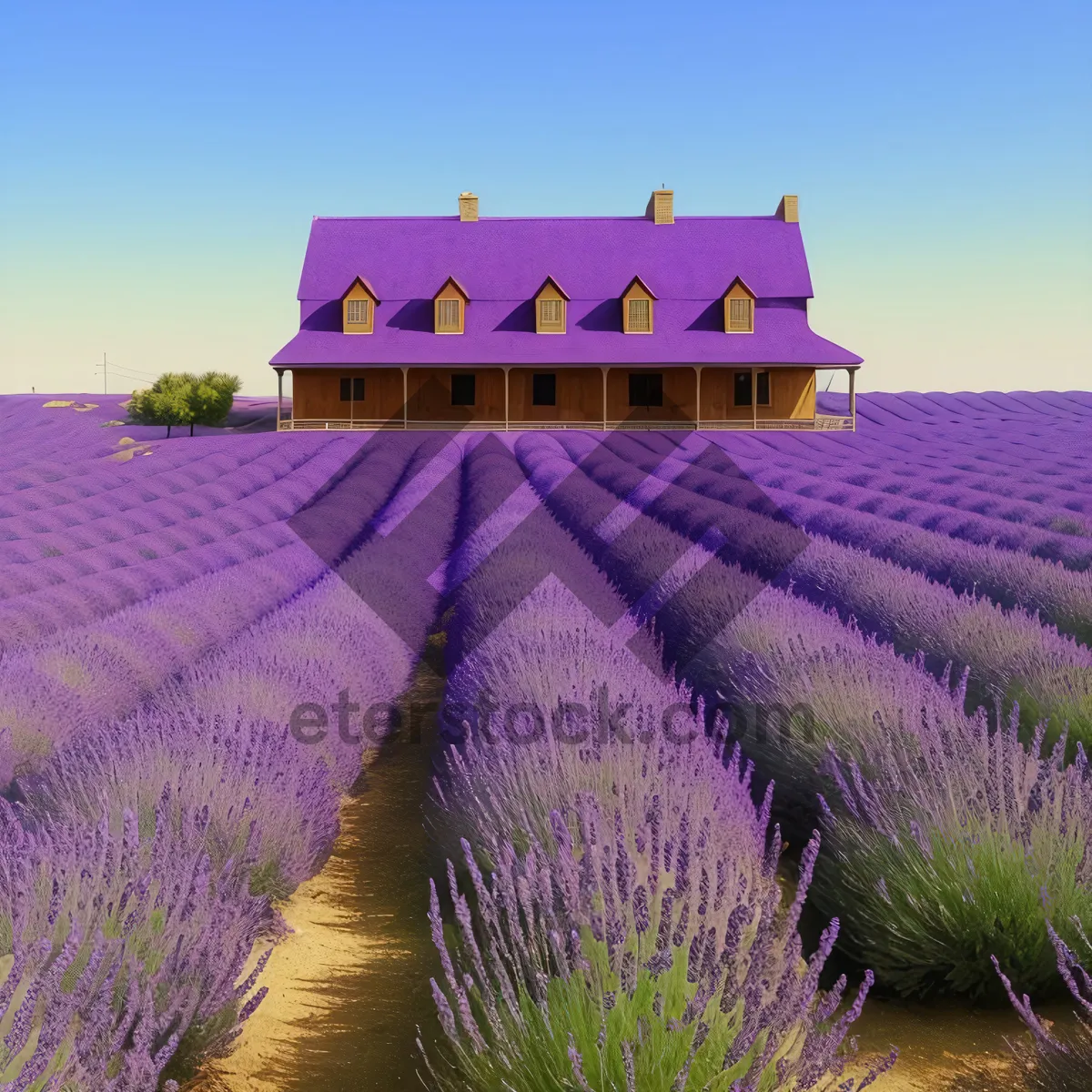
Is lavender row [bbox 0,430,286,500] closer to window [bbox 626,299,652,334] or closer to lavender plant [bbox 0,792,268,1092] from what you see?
window [bbox 626,299,652,334]

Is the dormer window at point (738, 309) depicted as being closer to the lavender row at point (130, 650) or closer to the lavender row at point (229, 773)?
the lavender row at point (130, 650)

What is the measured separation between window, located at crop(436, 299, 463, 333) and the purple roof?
12.8 inches

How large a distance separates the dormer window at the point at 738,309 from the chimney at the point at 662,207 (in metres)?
4.04

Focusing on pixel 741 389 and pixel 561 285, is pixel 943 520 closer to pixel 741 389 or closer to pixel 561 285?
pixel 741 389

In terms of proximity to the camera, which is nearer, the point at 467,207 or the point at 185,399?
the point at 467,207

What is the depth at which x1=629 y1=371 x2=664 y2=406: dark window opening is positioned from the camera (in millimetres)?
27344

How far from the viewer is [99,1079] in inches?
82.1

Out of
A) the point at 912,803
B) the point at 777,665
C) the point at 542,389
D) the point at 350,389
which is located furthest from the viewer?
the point at 542,389

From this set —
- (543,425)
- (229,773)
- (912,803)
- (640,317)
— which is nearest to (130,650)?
(229,773)

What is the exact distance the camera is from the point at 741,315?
26.8 m

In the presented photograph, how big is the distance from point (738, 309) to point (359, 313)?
1019 centimetres

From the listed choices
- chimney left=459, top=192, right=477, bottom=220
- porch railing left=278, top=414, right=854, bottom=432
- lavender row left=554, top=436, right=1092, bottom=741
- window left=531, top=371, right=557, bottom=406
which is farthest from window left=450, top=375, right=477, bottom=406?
lavender row left=554, top=436, right=1092, bottom=741

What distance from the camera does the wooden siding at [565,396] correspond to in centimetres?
2689

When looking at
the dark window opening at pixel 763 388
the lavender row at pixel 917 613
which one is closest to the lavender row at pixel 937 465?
the dark window opening at pixel 763 388
